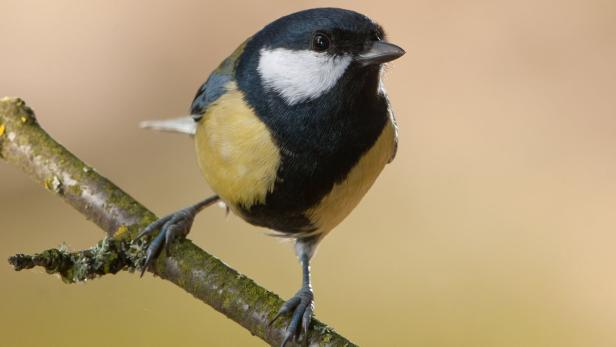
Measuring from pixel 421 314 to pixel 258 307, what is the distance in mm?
1132

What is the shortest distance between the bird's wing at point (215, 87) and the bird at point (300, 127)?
0.05 feet

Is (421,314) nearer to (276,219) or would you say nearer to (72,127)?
(276,219)

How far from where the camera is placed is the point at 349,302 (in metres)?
2.93

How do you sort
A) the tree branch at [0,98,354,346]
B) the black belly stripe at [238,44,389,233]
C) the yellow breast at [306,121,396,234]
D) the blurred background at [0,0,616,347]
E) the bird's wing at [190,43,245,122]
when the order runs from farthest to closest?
the blurred background at [0,0,616,347]
the bird's wing at [190,43,245,122]
the yellow breast at [306,121,396,234]
the black belly stripe at [238,44,389,233]
the tree branch at [0,98,354,346]

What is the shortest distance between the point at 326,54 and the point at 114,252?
58 centimetres

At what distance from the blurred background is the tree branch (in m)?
0.63

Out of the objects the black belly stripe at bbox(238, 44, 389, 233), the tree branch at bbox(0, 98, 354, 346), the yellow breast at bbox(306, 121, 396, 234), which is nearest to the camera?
the tree branch at bbox(0, 98, 354, 346)

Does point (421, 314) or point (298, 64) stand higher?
point (298, 64)

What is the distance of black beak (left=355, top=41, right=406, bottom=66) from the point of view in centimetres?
179

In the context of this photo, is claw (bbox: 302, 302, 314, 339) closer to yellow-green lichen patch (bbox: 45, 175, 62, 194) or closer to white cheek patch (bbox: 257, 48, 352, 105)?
white cheek patch (bbox: 257, 48, 352, 105)

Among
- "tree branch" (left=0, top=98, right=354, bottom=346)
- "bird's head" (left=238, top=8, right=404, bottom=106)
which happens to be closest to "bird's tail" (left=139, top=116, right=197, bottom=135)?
"tree branch" (left=0, top=98, right=354, bottom=346)

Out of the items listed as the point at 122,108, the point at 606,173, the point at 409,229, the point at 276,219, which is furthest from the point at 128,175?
the point at 606,173

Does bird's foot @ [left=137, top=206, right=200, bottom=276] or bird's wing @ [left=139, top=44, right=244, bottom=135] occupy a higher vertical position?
bird's wing @ [left=139, top=44, right=244, bottom=135]

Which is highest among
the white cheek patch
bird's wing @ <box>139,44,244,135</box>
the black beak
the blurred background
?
the black beak
